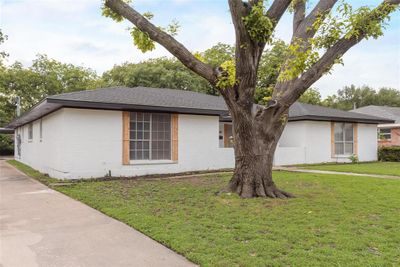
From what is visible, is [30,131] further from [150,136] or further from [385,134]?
[385,134]

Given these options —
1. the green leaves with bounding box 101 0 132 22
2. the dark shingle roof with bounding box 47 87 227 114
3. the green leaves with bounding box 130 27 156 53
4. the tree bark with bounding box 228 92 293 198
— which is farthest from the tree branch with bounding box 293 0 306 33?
the dark shingle roof with bounding box 47 87 227 114

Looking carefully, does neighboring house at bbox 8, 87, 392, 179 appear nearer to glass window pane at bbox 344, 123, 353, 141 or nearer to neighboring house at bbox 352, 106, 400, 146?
glass window pane at bbox 344, 123, 353, 141

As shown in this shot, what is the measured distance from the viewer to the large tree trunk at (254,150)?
7.69 meters

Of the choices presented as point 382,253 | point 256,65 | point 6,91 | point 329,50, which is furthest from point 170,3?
point 6,91

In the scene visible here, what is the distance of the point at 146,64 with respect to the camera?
33.1 metres

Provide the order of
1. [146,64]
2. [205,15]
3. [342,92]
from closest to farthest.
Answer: [205,15] < [146,64] < [342,92]

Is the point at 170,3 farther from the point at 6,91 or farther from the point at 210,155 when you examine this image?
the point at 6,91

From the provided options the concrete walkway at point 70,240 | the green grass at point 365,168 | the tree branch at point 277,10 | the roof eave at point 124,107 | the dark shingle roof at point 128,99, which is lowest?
the green grass at point 365,168

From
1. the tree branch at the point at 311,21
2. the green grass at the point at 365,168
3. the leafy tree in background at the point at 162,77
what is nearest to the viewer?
the tree branch at the point at 311,21

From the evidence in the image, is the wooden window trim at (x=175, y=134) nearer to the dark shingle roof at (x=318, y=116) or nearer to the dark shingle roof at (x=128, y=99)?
the dark shingle roof at (x=128, y=99)

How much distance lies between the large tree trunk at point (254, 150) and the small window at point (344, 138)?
12.1 meters

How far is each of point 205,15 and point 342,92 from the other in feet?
173

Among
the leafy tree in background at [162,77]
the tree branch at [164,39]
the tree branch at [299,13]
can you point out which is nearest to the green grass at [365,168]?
the tree branch at [299,13]

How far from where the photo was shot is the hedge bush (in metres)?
19.4
